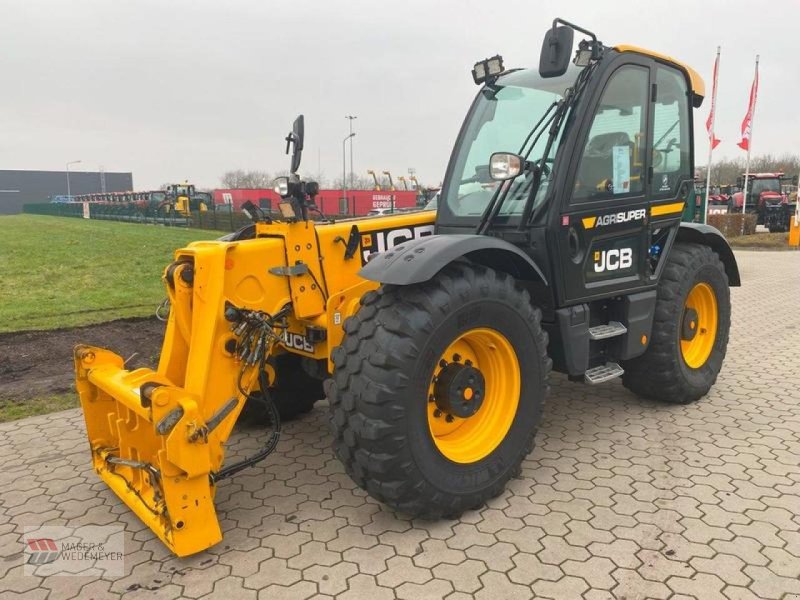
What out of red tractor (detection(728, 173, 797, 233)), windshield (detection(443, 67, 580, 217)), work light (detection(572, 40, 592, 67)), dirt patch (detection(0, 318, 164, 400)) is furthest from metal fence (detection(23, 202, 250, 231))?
red tractor (detection(728, 173, 797, 233))

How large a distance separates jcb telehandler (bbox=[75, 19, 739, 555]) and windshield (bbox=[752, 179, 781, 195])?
27264mm

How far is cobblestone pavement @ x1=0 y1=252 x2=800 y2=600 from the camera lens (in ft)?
8.61

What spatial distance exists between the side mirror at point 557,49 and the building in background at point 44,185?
9430 centimetres

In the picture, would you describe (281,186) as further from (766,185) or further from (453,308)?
(766,185)

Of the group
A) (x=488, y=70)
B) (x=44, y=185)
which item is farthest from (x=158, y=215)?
(x=44, y=185)

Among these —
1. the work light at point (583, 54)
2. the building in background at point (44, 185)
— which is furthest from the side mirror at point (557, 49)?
the building in background at point (44, 185)

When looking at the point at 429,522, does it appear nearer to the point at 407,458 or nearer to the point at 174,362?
the point at 407,458

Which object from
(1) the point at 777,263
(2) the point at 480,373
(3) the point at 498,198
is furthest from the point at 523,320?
(1) the point at 777,263

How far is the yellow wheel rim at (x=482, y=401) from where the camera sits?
10.6ft

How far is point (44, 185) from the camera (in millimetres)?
87812

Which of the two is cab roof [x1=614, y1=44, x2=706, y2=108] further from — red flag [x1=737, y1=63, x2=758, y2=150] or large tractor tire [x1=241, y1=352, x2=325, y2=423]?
red flag [x1=737, y1=63, x2=758, y2=150]

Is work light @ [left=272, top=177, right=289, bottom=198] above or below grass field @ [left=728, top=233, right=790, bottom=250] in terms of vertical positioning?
above

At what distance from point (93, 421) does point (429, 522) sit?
204 centimetres

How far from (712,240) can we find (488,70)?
8.33 feet
